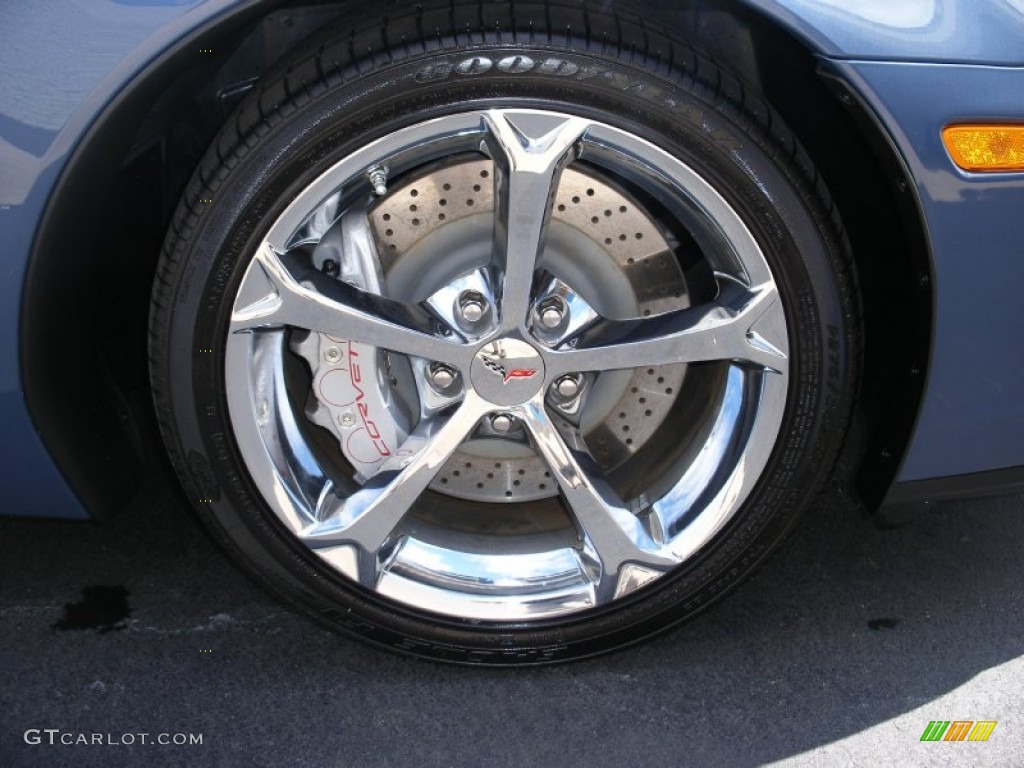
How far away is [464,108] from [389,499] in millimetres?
565

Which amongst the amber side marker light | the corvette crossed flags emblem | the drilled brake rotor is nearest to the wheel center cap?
the corvette crossed flags emblem

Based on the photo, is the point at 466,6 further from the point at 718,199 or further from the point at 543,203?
the point at 718,199

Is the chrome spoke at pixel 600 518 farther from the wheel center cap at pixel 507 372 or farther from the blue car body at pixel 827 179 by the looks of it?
the blue car body at pixel 827 179

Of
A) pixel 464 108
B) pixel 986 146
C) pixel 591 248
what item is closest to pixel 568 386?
pixel 591 248

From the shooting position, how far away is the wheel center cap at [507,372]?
1.54 meters

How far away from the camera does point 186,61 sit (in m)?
1.37

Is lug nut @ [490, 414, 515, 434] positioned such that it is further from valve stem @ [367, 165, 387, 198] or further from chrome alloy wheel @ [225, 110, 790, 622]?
valve stem @ [367, 165, 387, 198]

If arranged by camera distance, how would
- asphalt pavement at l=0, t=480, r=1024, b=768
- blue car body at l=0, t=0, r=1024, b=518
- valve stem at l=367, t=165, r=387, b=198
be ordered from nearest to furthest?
1. blue car body at l=0, t=0, r=1024, b=518
2. valve stem at l=367, t=165, r=387, b=198
3. asphalt pavement at l=0, t=480, r=1024, b=768

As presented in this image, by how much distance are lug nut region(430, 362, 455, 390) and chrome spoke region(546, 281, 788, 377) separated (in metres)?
0.15

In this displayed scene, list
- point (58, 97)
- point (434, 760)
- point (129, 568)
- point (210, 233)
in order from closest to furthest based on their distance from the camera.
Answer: point (58, 97) → point (210, 233) → point (434, 760) → point (129, 568)

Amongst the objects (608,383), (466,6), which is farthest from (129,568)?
(466,6)

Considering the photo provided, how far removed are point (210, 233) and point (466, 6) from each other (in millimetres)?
440

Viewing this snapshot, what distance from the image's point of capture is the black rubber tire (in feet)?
4.55

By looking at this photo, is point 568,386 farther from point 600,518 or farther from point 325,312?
point 325,312
